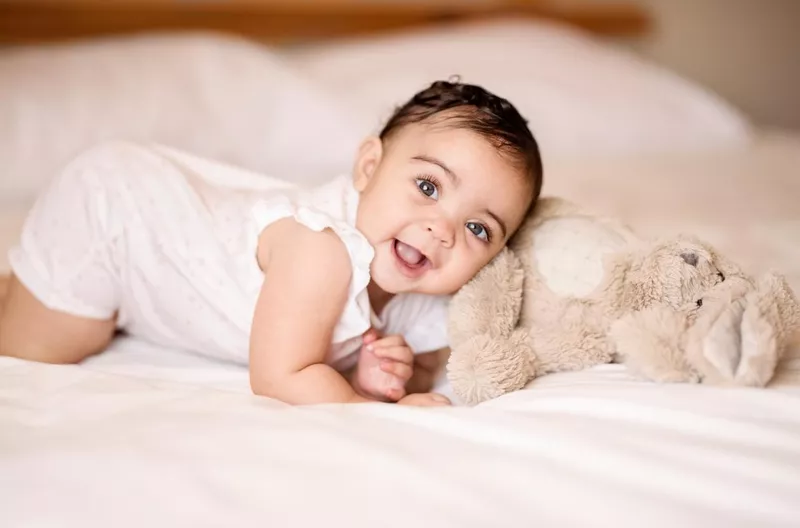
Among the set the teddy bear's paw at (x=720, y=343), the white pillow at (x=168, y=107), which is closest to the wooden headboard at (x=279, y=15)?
the white pillow at (x=168, y=107)

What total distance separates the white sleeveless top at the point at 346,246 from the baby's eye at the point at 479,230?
12 centimetres

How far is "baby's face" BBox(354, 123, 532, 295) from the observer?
92 cm

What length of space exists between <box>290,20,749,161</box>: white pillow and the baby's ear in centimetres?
79

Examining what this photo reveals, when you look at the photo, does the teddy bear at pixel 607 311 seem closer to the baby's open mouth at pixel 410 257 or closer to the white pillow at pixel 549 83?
the baby's open mouth at pixel 410 257

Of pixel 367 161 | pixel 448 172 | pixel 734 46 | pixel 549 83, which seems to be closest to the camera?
pixel 448 172

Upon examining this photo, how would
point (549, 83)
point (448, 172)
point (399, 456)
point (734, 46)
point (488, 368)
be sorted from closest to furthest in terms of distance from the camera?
point (399, 456) → point (488, 368) → point (448, 172) → point (549, 83) → point (734, 46)

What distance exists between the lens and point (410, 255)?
0.94 m

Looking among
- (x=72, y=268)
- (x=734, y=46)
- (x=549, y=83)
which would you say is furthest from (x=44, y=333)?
(x=734, y=46)

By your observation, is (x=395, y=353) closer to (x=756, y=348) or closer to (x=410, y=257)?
(x=410, y=257)

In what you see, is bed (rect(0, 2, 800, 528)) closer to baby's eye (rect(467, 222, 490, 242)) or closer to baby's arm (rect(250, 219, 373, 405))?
baby's arm (rect(250, 219, 373, 405))

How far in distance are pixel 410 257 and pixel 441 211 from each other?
7 centimetres

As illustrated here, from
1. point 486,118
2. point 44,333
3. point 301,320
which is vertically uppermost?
point 486,118

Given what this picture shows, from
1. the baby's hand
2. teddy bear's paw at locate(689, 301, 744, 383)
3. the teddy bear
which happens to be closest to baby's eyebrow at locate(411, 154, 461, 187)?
the teddy bear

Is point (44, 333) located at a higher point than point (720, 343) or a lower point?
lower
